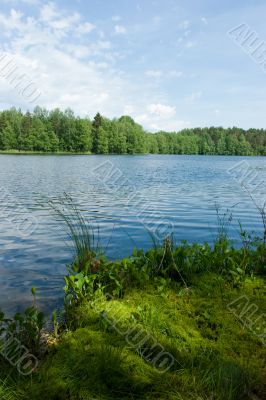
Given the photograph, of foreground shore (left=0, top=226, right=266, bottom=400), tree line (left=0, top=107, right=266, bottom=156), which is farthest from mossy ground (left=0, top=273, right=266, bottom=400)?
tree line (left=0, top=107, right=266, bottom=156)

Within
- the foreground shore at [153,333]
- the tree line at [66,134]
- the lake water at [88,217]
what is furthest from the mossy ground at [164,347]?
the tree line at [66,134]

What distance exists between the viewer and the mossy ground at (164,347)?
9.88ft

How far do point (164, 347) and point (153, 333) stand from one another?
272 millimetres

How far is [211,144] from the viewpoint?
179875 mm

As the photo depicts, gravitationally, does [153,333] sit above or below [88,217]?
above

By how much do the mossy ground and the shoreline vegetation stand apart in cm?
1

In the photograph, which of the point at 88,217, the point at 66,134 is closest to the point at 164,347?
the point at 88,217

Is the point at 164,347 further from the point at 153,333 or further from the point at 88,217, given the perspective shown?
the point at 88,217

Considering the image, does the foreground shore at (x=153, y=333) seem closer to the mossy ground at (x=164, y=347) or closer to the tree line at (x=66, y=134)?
the mossy ground at (x=164, y=347)

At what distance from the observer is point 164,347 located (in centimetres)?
369

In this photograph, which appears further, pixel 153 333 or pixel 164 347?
pixel 153 333

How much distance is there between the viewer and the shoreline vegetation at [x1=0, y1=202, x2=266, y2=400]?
121 inches

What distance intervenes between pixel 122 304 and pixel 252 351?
1720 millimetres

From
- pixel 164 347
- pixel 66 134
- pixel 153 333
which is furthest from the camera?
pixel 66 134
